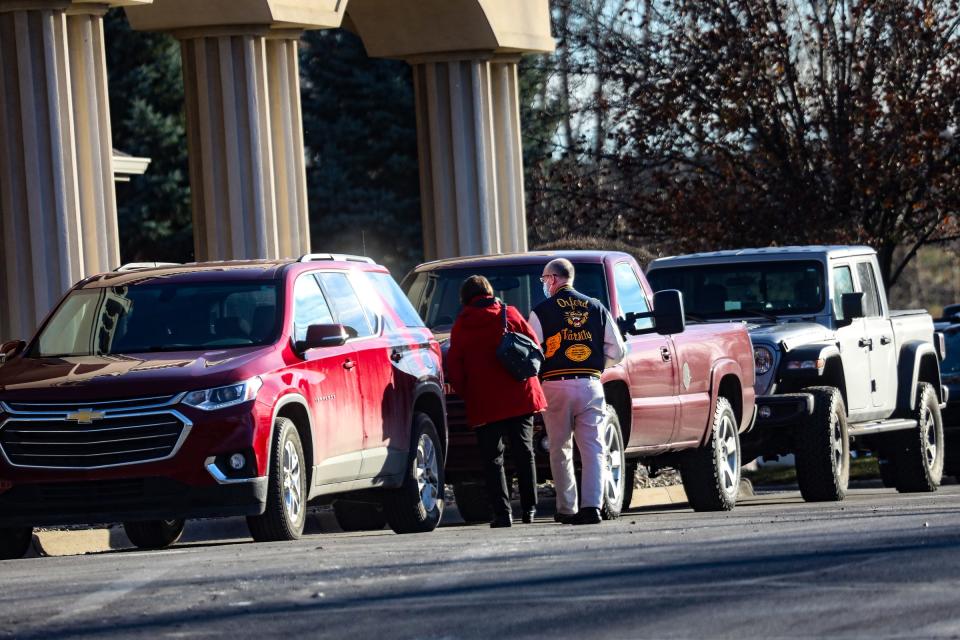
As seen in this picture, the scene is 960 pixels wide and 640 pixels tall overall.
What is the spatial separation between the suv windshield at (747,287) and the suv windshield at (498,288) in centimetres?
312

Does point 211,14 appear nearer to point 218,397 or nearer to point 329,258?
point 329,258

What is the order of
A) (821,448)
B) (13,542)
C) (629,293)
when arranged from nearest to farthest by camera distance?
(13,542)
(629,293)
(821,448)

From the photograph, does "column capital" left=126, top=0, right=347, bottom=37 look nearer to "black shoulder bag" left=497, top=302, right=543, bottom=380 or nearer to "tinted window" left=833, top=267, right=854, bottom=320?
"tinted window" left=833, top=267, right=854, bottom=320

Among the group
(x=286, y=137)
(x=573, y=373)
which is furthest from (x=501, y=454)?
(x=286, y=137)

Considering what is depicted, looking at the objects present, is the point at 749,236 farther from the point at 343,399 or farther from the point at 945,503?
the point at 343,399

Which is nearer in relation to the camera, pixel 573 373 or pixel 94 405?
pixel 94 405

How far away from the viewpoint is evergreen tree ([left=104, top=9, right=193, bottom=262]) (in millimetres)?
41188

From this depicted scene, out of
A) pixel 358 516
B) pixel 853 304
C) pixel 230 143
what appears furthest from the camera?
pixel 230 143

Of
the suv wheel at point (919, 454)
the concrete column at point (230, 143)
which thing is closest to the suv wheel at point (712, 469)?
the suv wheel at point (919, 454)

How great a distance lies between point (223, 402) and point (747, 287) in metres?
7.45

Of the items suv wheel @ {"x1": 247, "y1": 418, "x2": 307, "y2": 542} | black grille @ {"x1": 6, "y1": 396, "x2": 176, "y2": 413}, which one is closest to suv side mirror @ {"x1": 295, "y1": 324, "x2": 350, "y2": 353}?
suv wheel @ {"x1": 247, "y1": 418, "x2": 307, "y2": 542}

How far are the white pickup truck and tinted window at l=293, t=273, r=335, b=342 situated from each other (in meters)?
4.90

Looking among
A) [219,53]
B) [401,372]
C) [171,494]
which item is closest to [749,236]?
[219,53]

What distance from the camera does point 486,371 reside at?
12367 mm
